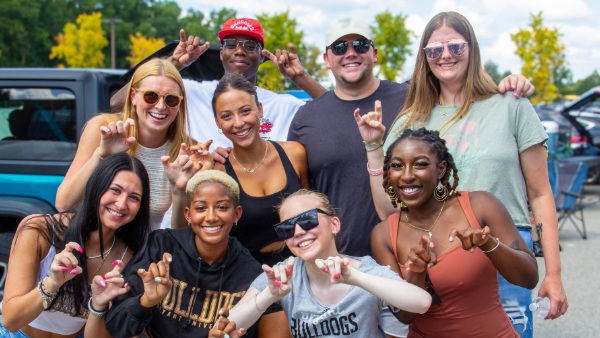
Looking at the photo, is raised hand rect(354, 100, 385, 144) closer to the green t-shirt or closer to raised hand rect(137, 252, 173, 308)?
the green t-shirt

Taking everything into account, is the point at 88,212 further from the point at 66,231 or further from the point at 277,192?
the point at 277,192

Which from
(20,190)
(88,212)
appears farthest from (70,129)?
(88,212)

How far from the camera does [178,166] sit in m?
2.94

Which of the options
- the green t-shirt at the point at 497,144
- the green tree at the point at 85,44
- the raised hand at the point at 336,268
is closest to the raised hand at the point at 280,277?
the raised hand at the point at 336,268

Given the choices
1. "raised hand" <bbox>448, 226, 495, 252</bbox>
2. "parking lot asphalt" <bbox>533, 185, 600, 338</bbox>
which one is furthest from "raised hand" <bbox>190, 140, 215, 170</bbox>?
"parking lot asphalt" <bbox>533, 185, 600, 338</bbox>

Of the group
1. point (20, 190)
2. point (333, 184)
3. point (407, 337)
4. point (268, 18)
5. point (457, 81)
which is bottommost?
point (407, 337)

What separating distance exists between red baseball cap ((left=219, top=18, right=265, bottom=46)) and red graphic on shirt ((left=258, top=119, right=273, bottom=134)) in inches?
20.2

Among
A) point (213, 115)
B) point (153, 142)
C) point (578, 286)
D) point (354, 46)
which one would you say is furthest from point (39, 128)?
point (578, 286)

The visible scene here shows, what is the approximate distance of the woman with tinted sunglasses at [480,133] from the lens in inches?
106

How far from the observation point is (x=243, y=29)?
376 centimetres

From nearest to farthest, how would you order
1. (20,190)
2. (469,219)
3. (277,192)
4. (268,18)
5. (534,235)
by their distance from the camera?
(469,219) → (534,235) → (277,192) → (20,190) → (268,18)

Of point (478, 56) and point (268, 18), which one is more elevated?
point (268, 18)

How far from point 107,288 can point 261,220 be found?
83 centimetres

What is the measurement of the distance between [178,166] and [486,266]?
4.89ft
